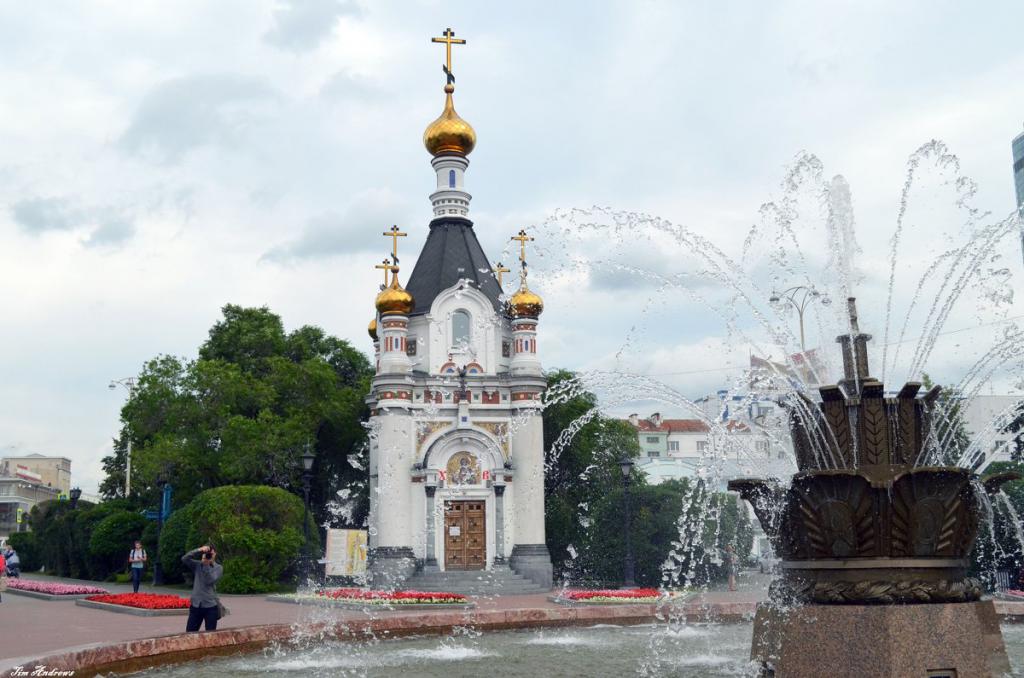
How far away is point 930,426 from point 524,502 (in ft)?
73.1

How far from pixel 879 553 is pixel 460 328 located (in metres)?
24.0

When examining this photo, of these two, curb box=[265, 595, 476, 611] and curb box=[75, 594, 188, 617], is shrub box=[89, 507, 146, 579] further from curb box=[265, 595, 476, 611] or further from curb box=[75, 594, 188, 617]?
curb box=[75, 594, 188, 617]

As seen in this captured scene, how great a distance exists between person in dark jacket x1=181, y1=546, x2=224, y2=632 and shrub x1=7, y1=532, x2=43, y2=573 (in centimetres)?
3496

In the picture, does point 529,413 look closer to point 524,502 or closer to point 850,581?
point 524,502

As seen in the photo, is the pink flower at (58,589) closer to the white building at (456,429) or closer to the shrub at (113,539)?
the shrub at (113,539)

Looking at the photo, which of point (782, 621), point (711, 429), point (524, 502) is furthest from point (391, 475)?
point (782, 621)

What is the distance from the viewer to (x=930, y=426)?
9094mm

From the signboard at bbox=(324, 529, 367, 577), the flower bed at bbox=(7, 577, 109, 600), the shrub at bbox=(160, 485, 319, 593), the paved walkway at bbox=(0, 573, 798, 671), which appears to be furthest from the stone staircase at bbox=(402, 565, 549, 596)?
the flower bed at bbox=(7, 577, 109, 600)

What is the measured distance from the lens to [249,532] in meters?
26.9

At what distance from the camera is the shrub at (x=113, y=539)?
111 ft

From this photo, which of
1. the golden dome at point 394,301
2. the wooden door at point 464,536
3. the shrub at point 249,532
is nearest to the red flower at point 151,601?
the shrub at point 249,532

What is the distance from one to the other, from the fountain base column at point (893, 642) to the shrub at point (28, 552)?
41.9 m

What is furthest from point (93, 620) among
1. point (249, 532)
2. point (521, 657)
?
point (249, 532)

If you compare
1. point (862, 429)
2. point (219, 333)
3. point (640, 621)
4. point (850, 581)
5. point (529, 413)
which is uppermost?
point (219, 333)
